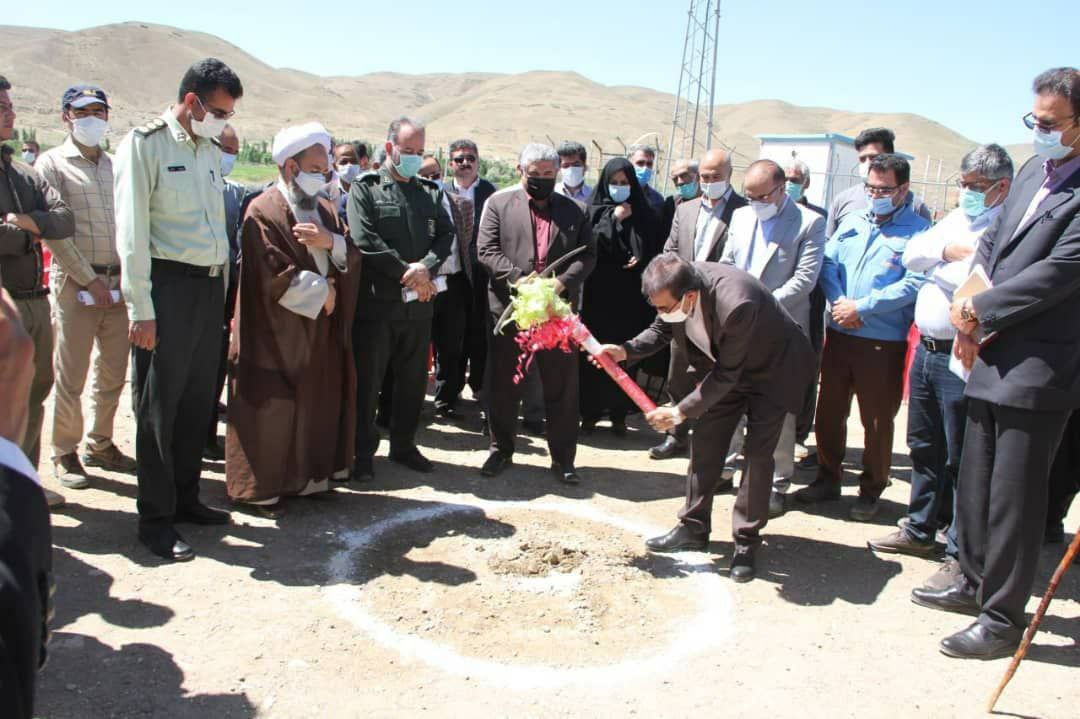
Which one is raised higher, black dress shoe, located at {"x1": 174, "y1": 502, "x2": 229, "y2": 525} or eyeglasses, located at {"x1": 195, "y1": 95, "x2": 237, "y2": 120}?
eyeglasses, located at {"x1": 195, "y1": 95, "x2": 237, "y2": 120}

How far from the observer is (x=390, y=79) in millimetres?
166375

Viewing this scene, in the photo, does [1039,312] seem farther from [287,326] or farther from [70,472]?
[70,472]

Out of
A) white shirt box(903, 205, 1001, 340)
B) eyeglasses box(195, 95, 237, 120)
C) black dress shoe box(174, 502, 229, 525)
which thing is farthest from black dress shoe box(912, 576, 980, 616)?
eyeglasses box(195, 95, 237, 120)

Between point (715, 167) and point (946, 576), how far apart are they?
136 inches

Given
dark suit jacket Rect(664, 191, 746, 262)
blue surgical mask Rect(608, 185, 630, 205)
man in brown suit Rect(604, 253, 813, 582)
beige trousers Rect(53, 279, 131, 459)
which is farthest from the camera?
blue surgical mask Rect(608, 185, 630, 205)

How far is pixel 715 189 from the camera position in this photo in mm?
6711

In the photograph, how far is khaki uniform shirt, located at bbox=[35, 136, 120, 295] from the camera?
5566mm

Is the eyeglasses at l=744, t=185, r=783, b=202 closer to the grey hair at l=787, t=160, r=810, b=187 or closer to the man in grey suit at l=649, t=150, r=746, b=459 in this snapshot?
the man in grey suit at l=649, t=150, r=746, b=459

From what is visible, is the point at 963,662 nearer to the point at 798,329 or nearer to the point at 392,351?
the point at 798,329

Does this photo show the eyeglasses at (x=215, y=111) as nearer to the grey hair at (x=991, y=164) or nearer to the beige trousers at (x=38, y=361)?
the beige trousers at (x=38, y=361)

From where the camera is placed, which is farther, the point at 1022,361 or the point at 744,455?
the point at 744,455

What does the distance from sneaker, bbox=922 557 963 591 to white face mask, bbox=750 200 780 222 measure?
2.60m

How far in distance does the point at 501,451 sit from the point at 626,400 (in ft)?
5.83

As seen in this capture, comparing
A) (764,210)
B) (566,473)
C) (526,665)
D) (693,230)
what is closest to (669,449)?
(566,473)
